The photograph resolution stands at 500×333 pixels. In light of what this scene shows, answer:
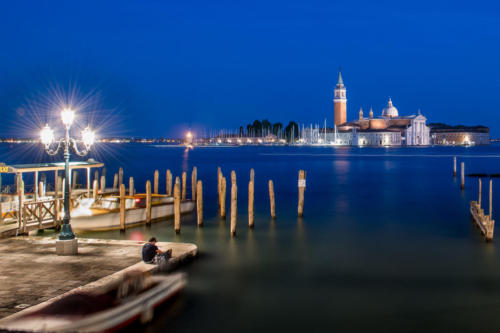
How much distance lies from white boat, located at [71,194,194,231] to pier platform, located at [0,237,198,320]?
12.1 feet

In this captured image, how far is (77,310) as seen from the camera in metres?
6.39

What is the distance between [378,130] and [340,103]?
1639cm

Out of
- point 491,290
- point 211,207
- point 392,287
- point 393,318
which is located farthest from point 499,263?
point 211,207

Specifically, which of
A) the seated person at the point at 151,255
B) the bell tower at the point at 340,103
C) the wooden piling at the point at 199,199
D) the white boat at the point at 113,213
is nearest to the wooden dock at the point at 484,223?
the wooden piling at the point at 199,199

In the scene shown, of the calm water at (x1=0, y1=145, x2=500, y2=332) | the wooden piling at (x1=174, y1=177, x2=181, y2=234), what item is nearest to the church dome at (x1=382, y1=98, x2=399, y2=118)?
the calm water at (x1=0, y1=145, x2=500, y2=332)

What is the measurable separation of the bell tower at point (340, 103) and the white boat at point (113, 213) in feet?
451

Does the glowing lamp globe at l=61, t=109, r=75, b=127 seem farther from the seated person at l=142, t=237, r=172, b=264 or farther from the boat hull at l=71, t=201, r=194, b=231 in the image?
the boat hull at l=71, t=201, r=194, b=231

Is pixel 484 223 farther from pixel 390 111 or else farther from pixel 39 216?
pixel 390 111

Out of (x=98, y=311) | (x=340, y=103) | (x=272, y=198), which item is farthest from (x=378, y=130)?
(x=98, y=311)

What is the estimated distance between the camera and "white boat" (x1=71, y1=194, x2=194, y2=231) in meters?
15.4

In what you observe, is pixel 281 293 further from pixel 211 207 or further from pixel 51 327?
pixel 211 207

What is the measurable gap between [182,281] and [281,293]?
1.95 m

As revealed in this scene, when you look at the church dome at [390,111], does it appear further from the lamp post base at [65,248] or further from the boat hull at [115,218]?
the lamp post base at [65,248]

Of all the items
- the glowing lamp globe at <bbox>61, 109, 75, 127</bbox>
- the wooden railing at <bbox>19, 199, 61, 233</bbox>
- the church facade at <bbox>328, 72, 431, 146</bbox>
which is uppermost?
the church facade at <bbox>328, 72, 431, 146</bbox>
